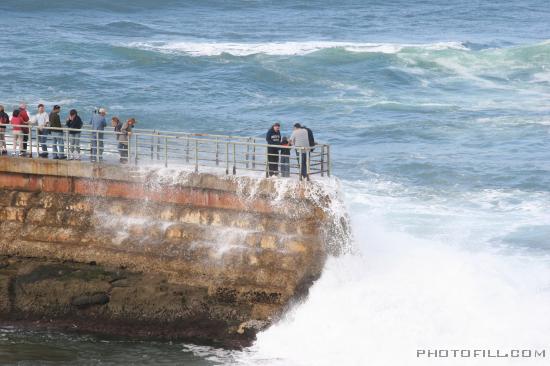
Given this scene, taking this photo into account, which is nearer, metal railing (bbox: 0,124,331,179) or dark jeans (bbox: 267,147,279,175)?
dark jeans (bbox: 267,147,279,175)

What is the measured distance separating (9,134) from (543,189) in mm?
16798

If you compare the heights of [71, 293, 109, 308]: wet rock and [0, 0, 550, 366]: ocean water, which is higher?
[0, 0, 550, 366]: ocean water

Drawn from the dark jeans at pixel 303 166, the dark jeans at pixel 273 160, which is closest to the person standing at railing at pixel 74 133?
the dark jeans at pixel 273 160

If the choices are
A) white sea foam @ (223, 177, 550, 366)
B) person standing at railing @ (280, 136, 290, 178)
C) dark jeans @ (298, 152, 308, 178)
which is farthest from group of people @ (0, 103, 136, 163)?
white sea foam @ (223, 177, 550, 366)

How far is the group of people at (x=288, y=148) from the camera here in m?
21.5

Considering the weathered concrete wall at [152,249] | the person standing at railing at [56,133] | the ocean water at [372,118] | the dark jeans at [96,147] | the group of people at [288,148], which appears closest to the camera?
the ocean water at [372,118]

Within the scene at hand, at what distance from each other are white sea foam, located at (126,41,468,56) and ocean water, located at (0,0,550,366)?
8.5 inches

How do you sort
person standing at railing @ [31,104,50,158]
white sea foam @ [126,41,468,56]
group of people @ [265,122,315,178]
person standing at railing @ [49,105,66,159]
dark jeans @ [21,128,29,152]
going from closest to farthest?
1. group of people @ [265,122,315,178]
2. person standing at railing @ [31,104,50,158]
3. person standing at railing @ [49,105,66,159]
4. dark jeans @ [21,128,29,152]
5. white sea foam @ [126,41,468,56]

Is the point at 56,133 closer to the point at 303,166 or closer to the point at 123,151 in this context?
the point at 123,151

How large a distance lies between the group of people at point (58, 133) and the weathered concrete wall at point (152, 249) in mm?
Answer: 580

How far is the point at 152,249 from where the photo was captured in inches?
875

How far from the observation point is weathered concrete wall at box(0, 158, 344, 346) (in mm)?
21219

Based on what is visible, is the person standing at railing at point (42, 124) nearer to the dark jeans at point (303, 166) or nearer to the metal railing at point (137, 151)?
the metal railing at point (137, 151)

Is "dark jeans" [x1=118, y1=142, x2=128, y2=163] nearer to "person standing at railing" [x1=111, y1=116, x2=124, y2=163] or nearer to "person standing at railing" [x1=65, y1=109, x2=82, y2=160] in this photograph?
"person standing at railing" [x1=111, y1=116, x2=124, y2=163]
